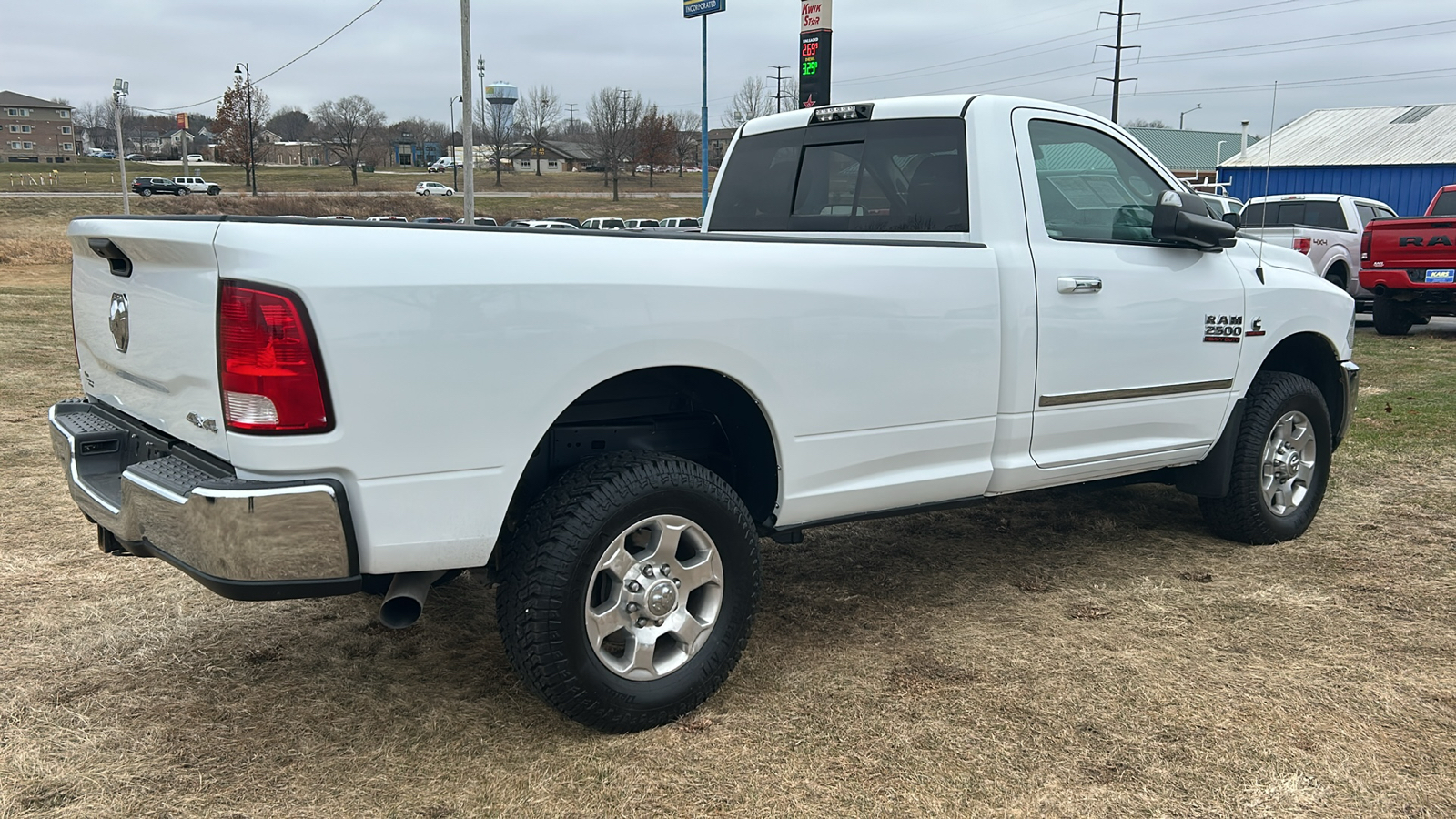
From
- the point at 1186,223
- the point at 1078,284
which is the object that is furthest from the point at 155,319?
the point at 1186,223

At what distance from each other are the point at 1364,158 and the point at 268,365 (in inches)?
→ 1443

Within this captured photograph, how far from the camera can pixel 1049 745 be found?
3.20 metres

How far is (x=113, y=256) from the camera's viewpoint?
3199 millimetres

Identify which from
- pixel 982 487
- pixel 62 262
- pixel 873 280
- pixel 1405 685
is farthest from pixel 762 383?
pixel 62 262

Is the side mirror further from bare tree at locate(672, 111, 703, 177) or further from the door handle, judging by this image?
bare tree at locate(672, 111, 703, 177)

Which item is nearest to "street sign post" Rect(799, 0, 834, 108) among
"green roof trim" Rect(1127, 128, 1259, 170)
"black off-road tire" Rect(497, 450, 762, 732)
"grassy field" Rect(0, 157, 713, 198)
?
"black off-road tire" Rect(497, 450, 762, 732)

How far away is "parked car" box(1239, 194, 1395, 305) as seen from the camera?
48.7 feet

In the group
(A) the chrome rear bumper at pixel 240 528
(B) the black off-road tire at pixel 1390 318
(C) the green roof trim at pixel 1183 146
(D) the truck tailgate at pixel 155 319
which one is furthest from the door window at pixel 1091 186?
(C) the green roof trim at pixel 1183 146

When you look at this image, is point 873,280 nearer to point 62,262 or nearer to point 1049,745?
point 1049,745

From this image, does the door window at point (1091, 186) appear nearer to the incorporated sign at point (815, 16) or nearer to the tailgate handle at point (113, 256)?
the tailgate handle at point (113, 256)

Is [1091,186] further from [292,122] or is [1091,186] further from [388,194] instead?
[292,122]

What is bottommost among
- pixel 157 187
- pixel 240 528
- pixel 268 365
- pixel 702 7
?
pixel 240 528

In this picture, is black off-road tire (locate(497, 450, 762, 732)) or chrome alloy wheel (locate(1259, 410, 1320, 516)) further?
chrome alloy wheel (locate(1259, 410, 1320, 516))

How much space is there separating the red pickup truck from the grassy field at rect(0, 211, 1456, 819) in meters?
8.96
